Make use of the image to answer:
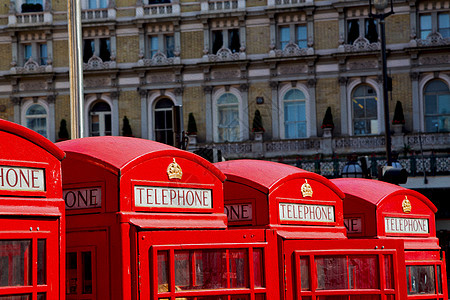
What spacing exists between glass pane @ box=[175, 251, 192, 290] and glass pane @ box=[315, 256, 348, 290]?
1859 mm

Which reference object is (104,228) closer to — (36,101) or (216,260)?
(216,260)

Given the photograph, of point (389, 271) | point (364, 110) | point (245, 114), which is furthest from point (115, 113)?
point (389, 271)

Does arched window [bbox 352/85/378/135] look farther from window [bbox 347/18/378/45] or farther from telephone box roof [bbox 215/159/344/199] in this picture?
telephone box roof [bbox 215/159/344/199]

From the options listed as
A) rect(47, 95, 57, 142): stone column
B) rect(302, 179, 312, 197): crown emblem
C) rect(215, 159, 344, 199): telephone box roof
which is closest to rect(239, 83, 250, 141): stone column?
rect(47, 95, 57, 142): stone column

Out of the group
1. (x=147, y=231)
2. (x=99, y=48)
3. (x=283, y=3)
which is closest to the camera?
(x=147, y=231)

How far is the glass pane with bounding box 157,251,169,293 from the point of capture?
21.5ft

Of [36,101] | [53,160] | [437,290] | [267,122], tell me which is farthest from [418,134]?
[53,160]

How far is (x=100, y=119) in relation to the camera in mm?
42469

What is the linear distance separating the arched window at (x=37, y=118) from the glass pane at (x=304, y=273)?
117 feet

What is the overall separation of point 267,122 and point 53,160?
35066 millimetres

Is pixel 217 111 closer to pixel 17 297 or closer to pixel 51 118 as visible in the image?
pixel 51 118

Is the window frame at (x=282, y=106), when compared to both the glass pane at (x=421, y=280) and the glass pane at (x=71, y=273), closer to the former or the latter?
the glass pane at (x=421, y=280)

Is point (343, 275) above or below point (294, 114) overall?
below

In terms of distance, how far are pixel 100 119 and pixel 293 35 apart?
989 cm
